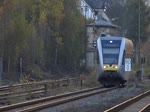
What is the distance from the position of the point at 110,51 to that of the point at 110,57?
1.55 ft

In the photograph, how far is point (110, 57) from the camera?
43.6 m

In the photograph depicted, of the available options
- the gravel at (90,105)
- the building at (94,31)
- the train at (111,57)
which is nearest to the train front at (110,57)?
the train at (111,57)

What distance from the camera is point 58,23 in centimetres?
7500

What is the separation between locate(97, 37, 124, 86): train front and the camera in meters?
43.2

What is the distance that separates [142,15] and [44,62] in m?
40.6

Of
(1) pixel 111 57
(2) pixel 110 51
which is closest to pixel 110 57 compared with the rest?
(1) pixel 111 57

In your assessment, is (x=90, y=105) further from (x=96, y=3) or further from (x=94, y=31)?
(x=96, y=3)

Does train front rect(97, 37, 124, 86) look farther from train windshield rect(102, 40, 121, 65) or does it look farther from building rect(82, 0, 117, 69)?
building rect(82, 0, 117, 69)

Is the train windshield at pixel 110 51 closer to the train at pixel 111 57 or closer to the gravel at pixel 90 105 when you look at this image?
the train at pixel 111 57

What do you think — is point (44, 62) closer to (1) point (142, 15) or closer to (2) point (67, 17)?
(2) point (67, 17)

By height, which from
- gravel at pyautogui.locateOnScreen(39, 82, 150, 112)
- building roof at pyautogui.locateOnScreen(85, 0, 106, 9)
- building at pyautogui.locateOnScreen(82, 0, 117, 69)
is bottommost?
gravel at pyautogui.locateOnScreen(39, 82, 150, 112)

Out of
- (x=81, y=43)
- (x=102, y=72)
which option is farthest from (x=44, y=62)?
(x=102, y=72)

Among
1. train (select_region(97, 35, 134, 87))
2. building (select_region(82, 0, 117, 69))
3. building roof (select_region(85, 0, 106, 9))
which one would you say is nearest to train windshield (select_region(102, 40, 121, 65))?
train (select_region(97, 35, 134, 87))

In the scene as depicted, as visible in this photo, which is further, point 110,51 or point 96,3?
point 96,3
